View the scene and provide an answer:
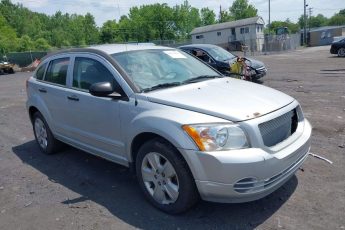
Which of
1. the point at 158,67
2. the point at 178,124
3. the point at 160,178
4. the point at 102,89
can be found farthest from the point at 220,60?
the point at 178,124

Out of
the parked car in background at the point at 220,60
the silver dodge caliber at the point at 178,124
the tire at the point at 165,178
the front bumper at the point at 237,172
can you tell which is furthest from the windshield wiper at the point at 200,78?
the parked car in background at the point at 220,60

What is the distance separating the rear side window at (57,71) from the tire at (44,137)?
713 millimetres

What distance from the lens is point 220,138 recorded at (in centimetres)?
330

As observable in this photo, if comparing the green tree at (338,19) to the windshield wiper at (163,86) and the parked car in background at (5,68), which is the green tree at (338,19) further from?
the windshield wiper at (163,86)

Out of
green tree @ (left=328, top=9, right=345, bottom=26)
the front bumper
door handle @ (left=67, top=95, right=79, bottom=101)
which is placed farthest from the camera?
green tree @ (left=328, top=9, right=345, bottom=26)

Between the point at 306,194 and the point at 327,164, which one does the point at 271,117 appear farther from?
the point at 327,164

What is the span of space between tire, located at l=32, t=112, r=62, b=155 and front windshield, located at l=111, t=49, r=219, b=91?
7.14 feet

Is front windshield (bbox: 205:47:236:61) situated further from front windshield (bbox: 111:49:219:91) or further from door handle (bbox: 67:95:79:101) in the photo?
door handle (bbox: 67:95:79:101)

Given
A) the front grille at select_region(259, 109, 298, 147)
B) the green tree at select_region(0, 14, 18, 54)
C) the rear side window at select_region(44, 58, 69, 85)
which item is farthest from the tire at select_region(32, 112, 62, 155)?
the green tree at select_region(0, 14, 18, 54)

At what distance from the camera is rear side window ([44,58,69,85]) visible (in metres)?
5.25

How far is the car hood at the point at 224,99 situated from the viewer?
3463 mm

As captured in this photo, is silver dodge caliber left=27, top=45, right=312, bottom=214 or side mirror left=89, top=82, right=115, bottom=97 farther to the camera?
side mirror left=89, top=82, right=115, bottom=97

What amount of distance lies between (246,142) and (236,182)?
0.38m

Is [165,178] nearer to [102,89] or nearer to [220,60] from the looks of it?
[102,89]
